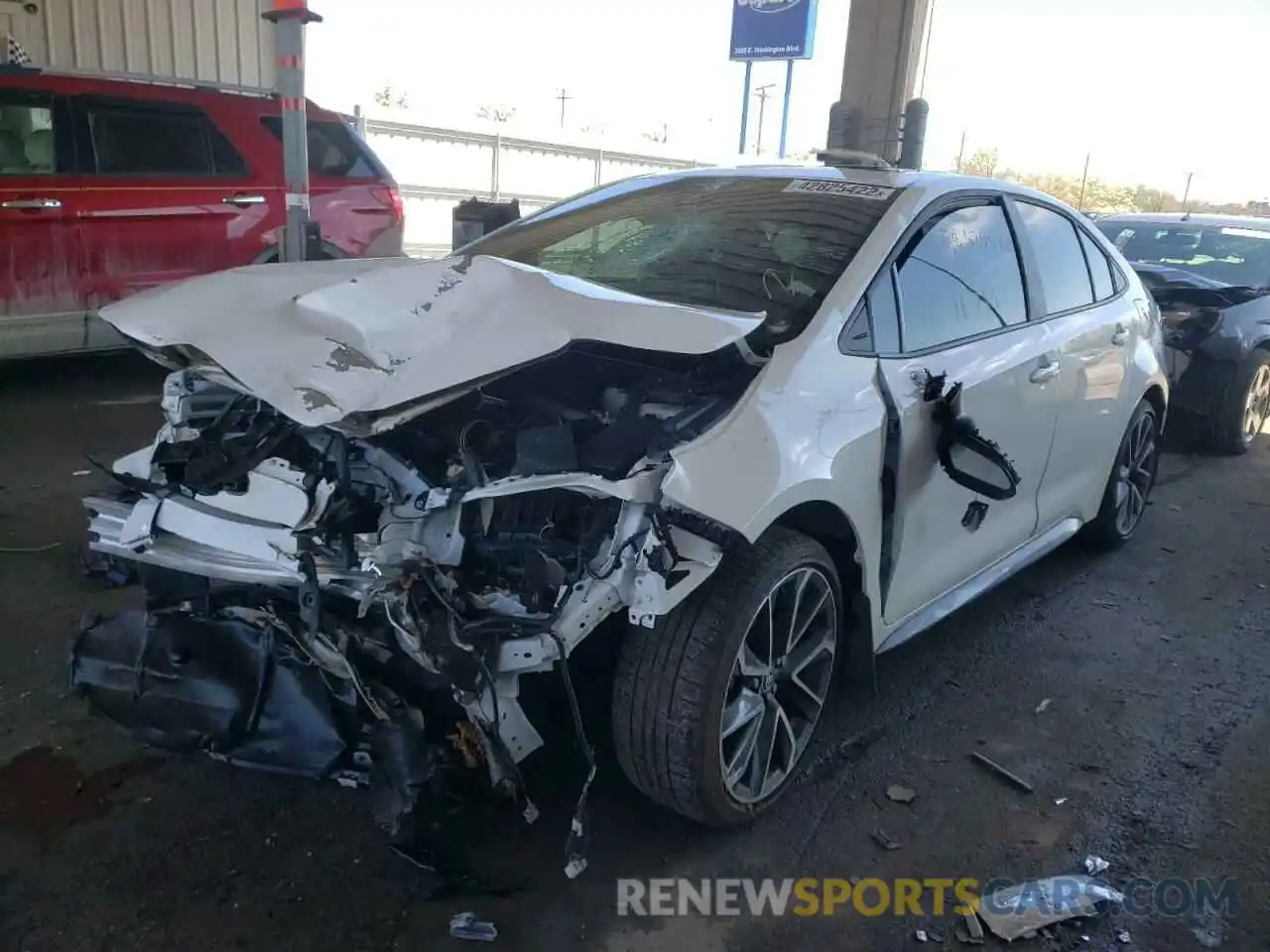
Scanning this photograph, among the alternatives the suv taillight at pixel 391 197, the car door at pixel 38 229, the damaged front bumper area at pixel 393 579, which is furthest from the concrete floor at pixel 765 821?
the suv taillight at pixel 391 197

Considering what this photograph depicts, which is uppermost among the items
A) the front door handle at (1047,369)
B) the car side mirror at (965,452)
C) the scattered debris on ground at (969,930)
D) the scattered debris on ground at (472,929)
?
the front door handle at (1047,369)

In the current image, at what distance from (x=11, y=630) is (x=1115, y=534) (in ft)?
15.4

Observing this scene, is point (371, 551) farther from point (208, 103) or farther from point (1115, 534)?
point (208, 103)

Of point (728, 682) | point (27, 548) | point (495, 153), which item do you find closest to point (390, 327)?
point (728, 682)

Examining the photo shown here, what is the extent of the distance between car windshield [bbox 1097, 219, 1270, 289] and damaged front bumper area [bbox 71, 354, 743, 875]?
672cm

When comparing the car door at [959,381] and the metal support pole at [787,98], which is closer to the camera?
the car door at [959,381]

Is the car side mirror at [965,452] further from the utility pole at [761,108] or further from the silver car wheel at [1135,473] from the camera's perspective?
the utility pole at [761,108]

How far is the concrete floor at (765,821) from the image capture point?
2.41m

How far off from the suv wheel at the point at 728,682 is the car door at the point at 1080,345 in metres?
1.65

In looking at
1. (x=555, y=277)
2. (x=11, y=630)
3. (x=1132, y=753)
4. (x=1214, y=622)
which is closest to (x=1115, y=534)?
(x=1214, y=622)

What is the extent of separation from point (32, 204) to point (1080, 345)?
20.5 ft

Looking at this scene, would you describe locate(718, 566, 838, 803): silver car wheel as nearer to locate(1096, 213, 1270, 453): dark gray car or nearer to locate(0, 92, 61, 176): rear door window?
locate(1096, 213, 1270, 453): dark gray car

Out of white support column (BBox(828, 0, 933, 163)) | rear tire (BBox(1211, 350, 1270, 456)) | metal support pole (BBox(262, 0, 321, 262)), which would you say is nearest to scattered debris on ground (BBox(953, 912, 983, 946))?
rear tire (BBox(1211, 350, 1270, 456))

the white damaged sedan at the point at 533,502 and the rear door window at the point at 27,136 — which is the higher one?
the rear door window at the point at 27,136
